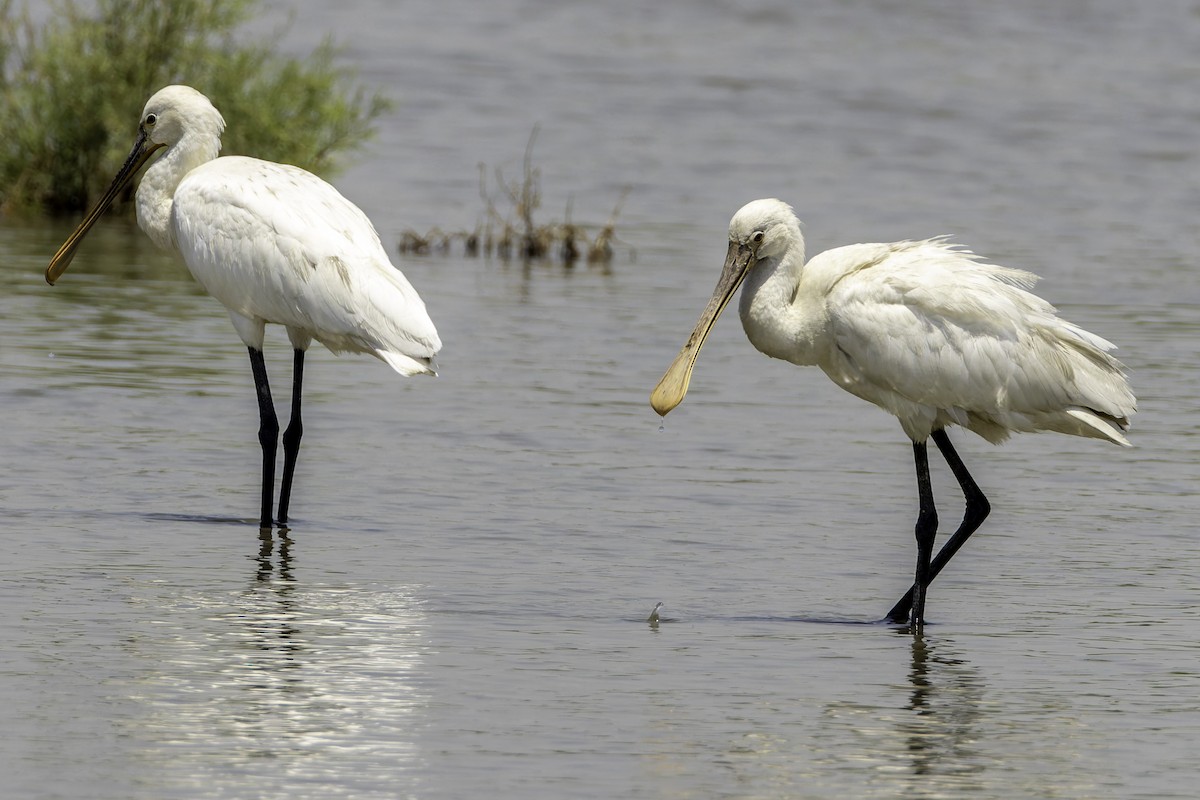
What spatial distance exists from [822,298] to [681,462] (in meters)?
2.82

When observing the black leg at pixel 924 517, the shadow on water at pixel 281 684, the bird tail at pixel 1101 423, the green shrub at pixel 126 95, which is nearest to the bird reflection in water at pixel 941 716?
the black leg at pixel 924 517

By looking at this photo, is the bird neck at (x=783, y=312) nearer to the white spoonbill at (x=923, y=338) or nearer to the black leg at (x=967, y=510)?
the white spoonbill at (x=923, y=338)

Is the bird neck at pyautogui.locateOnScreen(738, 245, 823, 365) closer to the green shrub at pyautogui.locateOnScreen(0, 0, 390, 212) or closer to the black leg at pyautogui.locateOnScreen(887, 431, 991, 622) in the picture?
the black leg at pyautogui.locateOnScreen(887, 431, 991, 622)

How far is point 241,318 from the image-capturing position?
10461 millimetres

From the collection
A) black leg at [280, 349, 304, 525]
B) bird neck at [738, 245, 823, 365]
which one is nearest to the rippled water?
black leg at [280, 349, 304, 525]

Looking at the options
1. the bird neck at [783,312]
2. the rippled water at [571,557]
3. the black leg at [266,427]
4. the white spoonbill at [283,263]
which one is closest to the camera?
the rippled water at [571,557]

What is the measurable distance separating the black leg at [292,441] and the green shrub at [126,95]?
30.9 ft

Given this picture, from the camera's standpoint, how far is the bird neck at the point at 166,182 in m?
10.8

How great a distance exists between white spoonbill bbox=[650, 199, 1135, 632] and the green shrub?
450 inches

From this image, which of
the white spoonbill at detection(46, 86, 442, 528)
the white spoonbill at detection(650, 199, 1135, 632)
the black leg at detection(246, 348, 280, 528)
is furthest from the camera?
the black leg at detection(246, 348, 280, 528)

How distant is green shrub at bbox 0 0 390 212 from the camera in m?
19.8

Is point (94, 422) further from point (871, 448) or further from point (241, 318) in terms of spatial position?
point (871, 448)

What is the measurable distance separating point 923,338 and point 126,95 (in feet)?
41.8

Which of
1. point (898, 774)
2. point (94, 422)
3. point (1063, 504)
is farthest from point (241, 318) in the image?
point (898, 774)
